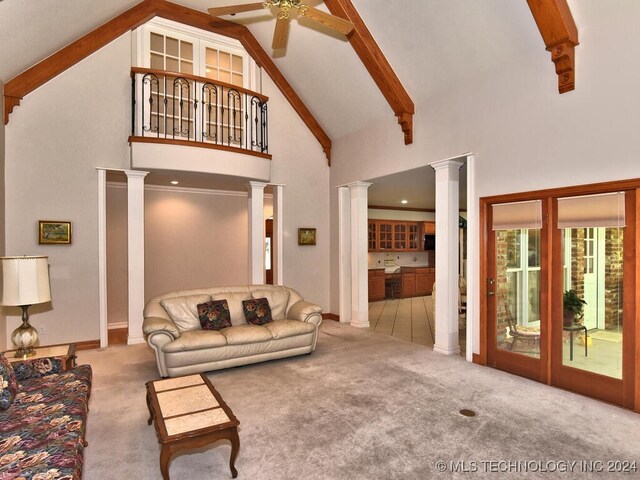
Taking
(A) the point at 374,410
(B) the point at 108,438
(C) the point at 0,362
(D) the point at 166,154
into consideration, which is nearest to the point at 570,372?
(A) the point at 374,410

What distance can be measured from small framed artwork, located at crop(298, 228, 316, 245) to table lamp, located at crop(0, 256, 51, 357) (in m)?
4.23

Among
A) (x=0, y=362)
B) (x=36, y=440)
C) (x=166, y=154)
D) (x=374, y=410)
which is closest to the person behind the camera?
(x=36, y=440)

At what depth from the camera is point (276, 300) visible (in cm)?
541

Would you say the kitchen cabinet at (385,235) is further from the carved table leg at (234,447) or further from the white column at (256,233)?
the carved table leg at (234,447)

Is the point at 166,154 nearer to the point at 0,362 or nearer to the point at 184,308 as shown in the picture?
the point at 184,308

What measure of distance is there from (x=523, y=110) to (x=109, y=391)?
5310 mm

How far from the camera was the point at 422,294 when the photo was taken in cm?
1082

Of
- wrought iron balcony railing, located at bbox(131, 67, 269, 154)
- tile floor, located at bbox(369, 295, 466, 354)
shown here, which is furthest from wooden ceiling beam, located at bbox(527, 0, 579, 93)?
wrought iron balcony railing, located at bbox(131, 67, 269, 154)

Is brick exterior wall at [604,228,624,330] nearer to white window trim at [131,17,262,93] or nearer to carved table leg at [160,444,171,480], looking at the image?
carved table leg at [160,444,171,480]

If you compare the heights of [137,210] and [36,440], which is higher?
[137,210]

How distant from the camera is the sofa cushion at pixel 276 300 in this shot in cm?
533

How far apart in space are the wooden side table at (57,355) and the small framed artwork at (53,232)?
212cm

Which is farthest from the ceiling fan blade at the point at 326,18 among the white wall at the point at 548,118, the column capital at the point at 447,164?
the column capital at the point at 447,164

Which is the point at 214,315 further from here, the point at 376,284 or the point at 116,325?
the point at 376,284
